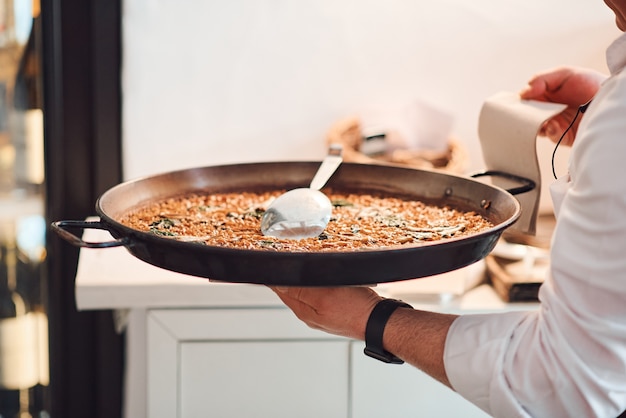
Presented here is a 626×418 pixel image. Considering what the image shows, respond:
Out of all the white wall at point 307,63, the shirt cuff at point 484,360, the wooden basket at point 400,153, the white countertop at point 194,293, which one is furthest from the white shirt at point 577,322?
the white wall at point 307,63

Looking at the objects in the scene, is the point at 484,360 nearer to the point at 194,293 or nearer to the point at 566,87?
the point at 566,87

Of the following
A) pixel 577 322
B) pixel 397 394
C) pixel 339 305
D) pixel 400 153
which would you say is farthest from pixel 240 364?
pixel 577 322

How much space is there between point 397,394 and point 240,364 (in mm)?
362

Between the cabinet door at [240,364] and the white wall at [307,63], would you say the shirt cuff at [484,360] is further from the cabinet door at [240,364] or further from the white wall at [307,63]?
the white wall at [307,63]

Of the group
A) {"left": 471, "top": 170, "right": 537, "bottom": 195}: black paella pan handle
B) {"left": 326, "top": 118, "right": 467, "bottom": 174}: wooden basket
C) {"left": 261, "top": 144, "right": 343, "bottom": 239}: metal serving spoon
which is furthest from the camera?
{"left": 326, "top": 118, "right": 467, "bottom": 174}: wooden basket

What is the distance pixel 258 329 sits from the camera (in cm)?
188

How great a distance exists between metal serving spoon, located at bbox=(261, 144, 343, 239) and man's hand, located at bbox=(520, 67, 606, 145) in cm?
47

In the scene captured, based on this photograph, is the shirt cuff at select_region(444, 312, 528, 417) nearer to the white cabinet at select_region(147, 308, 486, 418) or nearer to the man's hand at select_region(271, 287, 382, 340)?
the man's hand at select_region(271, 287, 382, 340)

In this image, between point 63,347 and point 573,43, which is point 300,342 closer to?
point 63,347

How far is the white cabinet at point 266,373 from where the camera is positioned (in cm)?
188

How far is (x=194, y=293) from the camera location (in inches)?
73.0

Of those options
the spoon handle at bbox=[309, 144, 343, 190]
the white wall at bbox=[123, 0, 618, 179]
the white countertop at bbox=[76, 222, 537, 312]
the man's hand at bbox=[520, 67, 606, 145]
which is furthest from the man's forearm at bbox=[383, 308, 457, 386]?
the white wall at bbox=[123, 0, 618, 179]

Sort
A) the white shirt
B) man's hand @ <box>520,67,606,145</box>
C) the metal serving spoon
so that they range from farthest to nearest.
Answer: man's hand @ <box>520,67,606,145</box>, the metal serving spoon, the white shirt

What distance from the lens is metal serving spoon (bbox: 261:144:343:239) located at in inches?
43.7
